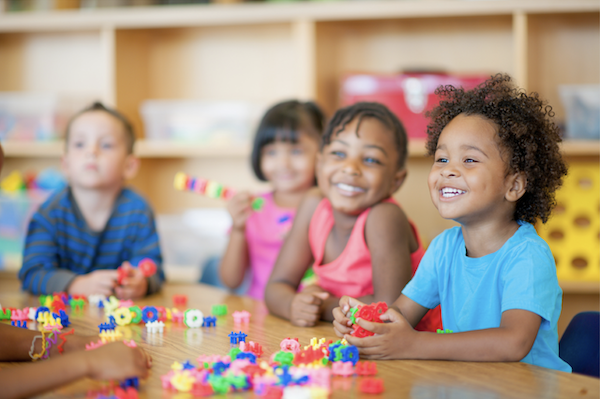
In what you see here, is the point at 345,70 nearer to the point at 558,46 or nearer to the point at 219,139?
the point at 219,139

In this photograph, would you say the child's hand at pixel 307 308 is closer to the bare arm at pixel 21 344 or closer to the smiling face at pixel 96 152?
the bare arm at pixel 21 344

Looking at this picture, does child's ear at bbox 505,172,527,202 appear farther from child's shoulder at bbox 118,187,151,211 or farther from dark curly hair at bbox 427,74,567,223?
child's shoulder at bbox 118,187,151,211

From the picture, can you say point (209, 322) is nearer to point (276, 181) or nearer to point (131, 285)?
point (131, 285)

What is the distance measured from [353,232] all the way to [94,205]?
84 cm

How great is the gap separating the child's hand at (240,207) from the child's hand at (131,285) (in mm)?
336

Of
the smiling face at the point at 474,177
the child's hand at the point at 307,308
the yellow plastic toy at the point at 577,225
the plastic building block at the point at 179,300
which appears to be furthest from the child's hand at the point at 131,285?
the yellow plastic toy at the point at 577,225

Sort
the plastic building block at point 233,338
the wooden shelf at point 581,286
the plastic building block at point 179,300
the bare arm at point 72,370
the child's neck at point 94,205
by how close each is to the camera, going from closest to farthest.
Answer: the bare arm at point 72,370
the plastic building block at point 233,338
the plastic building block at point 179,300
the child's neck at point 94,205
the wooden shelf at point 581,286

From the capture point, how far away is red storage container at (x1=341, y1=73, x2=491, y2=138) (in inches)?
83.7

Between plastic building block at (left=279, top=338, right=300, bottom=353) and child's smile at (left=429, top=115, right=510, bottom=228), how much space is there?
326 mm

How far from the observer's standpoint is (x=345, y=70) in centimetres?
249

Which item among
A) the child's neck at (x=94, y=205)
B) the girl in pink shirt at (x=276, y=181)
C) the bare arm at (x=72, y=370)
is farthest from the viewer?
the girl in pink shirt at (x=276, y=181)

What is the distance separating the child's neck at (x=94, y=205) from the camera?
169cm

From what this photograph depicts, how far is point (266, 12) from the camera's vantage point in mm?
2227

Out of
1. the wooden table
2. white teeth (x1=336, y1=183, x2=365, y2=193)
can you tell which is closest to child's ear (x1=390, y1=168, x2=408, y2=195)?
white teeth (x1=336, y1=183, x2=365, y2=193)
